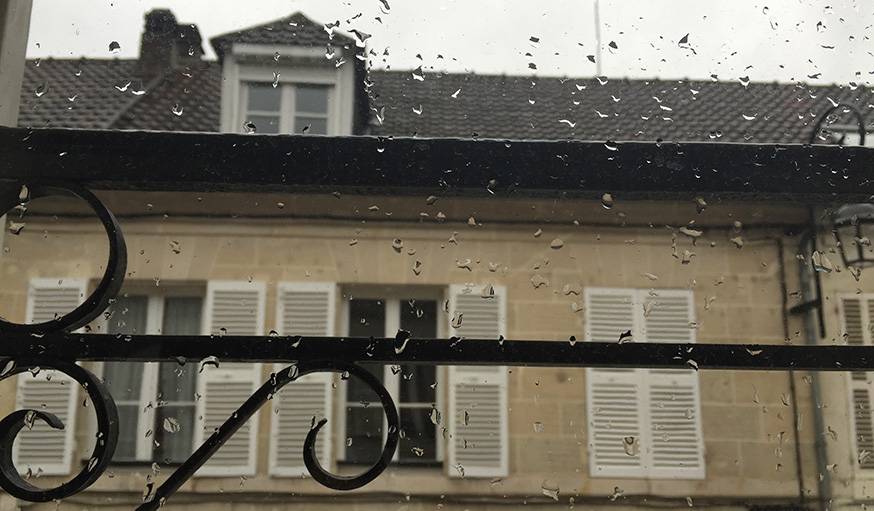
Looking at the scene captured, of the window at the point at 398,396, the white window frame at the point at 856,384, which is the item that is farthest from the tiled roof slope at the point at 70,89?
the white window frame at the point at 856,384

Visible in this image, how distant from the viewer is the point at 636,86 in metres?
0.69

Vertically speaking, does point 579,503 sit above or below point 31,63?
below

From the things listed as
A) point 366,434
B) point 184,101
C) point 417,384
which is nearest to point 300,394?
point 417,384

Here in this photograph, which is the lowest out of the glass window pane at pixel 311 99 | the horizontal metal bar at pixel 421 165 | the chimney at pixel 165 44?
the horizontal metal bar at pixel 421 165

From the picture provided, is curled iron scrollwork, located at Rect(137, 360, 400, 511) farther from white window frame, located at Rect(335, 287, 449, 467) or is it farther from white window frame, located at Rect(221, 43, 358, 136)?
white window frame, located at Rect(335, 287, 449, 467)

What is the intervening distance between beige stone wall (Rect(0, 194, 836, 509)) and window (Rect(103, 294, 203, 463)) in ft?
0.15

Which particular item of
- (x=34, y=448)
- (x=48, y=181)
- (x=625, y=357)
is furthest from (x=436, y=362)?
(x=34, y=448)

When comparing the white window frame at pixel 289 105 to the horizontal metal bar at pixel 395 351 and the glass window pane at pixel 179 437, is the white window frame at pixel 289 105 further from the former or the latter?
the glass window pane at pixel 179 437

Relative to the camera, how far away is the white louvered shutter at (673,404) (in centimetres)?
116

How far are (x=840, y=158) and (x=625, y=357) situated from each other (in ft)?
0.54

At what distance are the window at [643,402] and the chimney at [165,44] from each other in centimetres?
61

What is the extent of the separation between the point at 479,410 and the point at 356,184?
133 cm

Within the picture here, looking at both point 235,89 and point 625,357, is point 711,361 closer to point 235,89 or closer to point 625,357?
point 625,357

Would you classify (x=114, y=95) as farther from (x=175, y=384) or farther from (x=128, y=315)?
(x=175, y=384)
